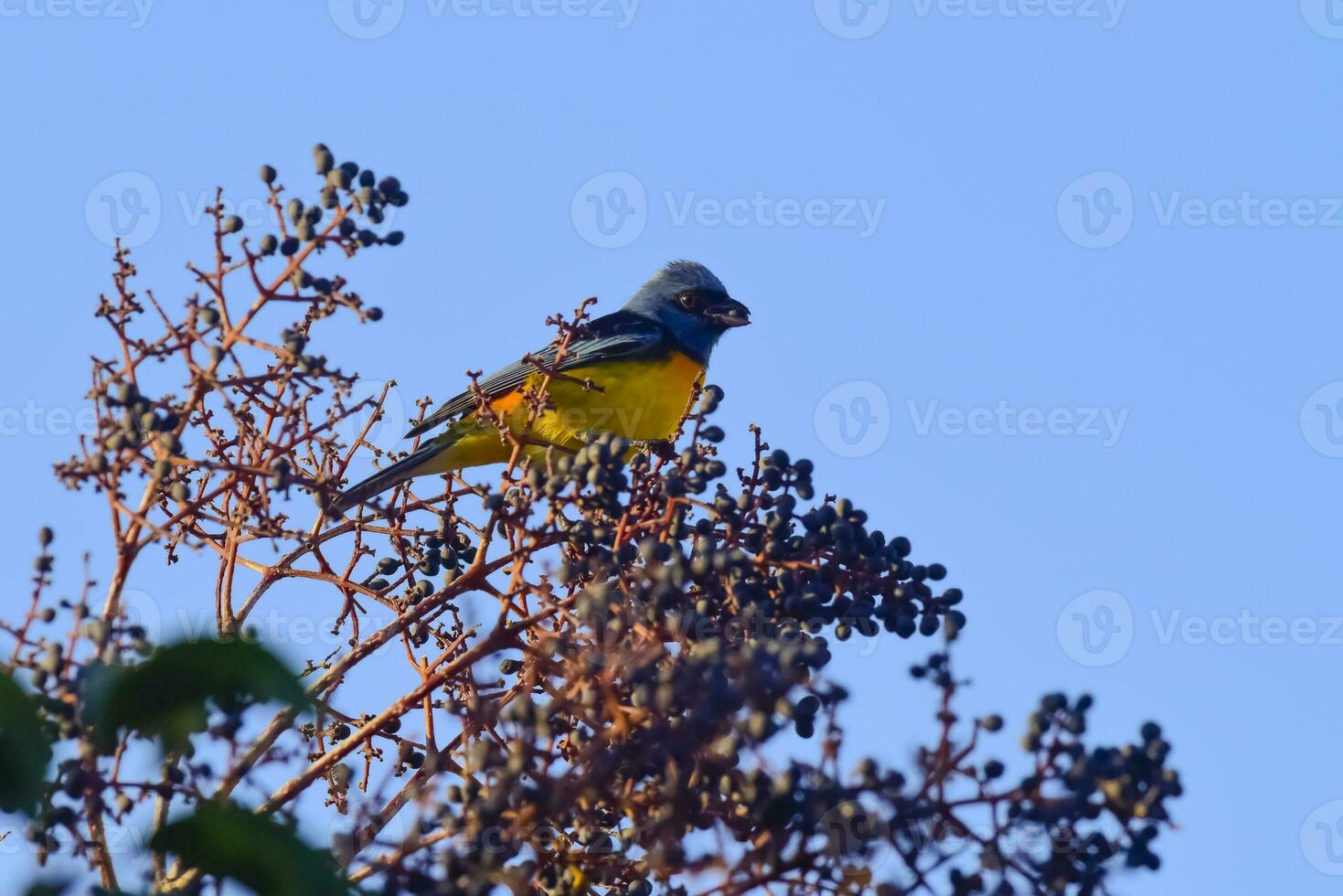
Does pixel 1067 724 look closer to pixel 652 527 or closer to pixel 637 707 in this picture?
pixel 637 707

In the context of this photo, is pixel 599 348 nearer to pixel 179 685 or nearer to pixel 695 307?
pixel 695 307

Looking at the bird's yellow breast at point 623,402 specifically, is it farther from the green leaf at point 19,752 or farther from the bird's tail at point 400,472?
the green leaf at point 19,752

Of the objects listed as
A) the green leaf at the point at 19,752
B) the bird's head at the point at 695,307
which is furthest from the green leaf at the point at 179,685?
the bird's head at the point at 695,307

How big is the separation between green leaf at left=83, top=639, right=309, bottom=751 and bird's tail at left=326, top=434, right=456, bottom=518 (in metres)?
3.37

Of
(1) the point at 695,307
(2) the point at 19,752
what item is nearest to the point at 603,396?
(1) the point at 695,307

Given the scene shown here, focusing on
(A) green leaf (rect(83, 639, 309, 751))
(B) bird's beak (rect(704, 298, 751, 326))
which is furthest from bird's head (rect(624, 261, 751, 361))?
(A) green leaf (rect(83, 639, 309, 751))

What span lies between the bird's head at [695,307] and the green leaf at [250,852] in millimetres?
5912

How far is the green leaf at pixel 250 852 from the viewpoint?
2414 millimetres

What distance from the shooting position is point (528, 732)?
10.3 feet

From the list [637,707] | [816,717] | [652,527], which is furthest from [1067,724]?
[652,527]

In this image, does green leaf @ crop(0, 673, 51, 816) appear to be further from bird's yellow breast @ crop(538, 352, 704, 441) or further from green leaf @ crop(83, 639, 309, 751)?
bird's yellow breast @ crop(538, 352, 704, 441)

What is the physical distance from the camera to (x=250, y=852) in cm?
248

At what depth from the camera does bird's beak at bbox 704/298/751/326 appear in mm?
8461

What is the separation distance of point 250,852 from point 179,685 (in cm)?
32
